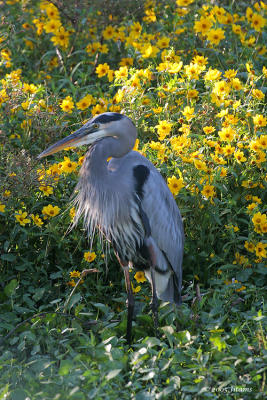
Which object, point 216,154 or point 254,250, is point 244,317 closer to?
point 254,250

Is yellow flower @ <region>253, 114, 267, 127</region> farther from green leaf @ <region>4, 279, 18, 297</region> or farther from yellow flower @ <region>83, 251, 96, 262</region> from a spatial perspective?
green leaf @ <region>4, 279, 18, 297</region>

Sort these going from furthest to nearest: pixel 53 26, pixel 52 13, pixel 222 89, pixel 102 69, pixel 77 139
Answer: pixel 52 13, pixel 53 26, pixel 102 69, pixel 222 89, pixel 77 139

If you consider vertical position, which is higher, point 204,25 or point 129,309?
point 204,25

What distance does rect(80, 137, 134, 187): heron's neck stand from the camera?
3.51 metres

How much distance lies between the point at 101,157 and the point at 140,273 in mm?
871

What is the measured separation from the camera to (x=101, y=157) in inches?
138

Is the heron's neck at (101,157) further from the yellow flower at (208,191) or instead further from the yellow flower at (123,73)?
the yellow flower at (123,73)

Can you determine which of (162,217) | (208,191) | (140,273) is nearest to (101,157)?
(162,217)

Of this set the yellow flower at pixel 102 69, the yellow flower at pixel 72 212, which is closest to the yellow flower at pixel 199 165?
the yellow flower at pixel 72 212

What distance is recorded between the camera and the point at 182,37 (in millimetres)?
6004

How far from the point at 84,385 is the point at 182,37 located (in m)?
4.00

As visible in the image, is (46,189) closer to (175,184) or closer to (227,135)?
(175,184)

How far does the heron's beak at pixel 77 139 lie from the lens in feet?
11.5

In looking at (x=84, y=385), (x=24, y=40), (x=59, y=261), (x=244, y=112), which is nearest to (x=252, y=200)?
(x=244, y=112)
